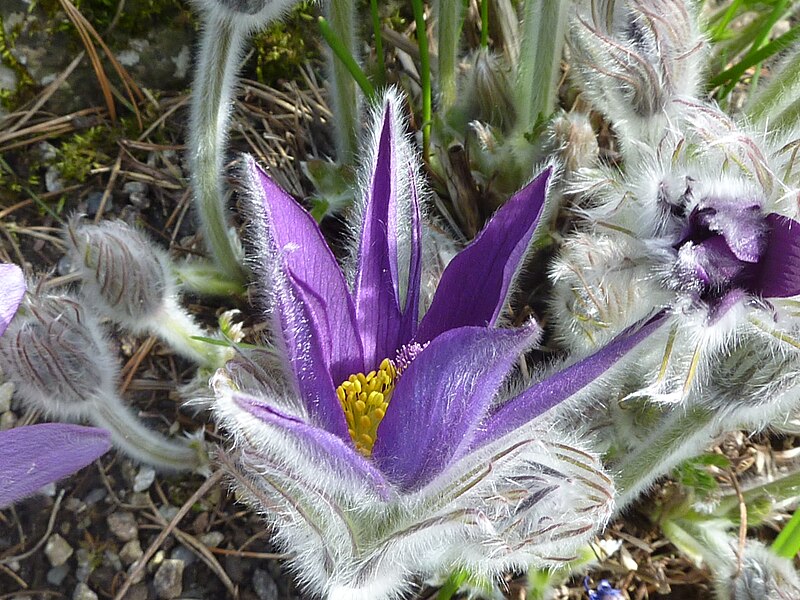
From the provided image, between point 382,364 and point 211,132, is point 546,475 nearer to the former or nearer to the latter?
point 382,364

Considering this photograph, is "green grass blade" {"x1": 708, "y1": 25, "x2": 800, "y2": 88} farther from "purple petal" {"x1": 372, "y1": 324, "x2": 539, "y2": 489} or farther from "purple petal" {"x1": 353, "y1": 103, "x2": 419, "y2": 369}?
"purple petal" {"x1": 372, "y1": 324, "x2": 539, "y2": 489}

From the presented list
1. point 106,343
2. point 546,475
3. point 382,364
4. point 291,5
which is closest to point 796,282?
point 546,475

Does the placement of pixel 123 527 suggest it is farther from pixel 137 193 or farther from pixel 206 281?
pixel 137 193

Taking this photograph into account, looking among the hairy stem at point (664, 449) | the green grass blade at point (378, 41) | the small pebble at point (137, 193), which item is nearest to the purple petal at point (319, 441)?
the hairy stem at point (664, 449)

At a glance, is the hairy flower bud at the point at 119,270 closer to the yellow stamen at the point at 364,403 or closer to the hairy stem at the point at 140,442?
the hairy stem at the point at 140,442

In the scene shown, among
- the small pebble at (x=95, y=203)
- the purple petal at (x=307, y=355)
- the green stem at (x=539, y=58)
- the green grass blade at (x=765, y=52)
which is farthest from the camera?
the small pebble at (x=95, y=203)
